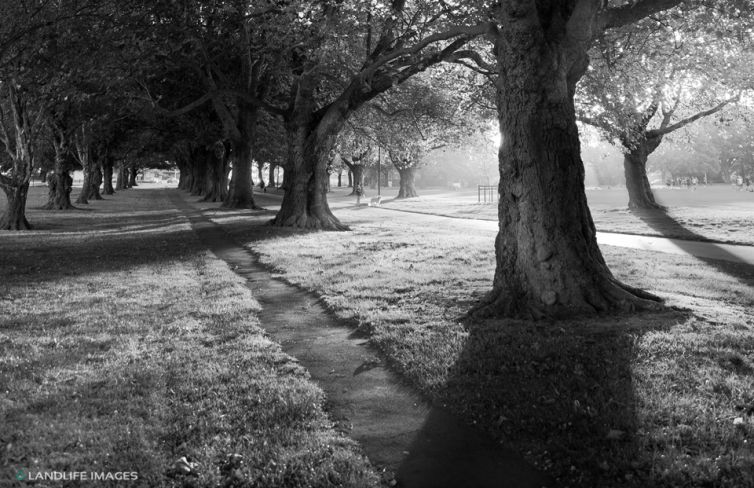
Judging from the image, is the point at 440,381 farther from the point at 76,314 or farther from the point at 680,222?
the point at 680,222

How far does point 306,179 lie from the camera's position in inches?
828

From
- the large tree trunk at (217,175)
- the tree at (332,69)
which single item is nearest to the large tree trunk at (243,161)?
the tree at (332,69)

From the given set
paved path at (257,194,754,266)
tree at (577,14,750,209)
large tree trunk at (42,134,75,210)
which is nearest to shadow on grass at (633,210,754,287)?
paved path at (257,194,754,266)

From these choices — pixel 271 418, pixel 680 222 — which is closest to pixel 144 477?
pixel 271 418

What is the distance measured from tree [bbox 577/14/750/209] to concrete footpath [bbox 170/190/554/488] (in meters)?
8.60

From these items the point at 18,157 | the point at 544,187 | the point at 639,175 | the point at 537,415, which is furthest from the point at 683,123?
the point at 537,415

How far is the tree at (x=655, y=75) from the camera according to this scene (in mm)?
12930

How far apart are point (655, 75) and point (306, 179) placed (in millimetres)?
11061

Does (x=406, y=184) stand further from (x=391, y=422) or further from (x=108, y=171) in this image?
(x=391, y=422)

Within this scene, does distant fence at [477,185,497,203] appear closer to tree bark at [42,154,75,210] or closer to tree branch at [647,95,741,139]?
tree branch at [647,95,741,139]

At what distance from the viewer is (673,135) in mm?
30094

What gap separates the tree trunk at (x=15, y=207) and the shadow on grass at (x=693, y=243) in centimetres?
1993

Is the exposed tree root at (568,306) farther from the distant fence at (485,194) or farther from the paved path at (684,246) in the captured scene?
the distant fence at (485,194)

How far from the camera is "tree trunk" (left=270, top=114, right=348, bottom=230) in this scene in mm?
20797
